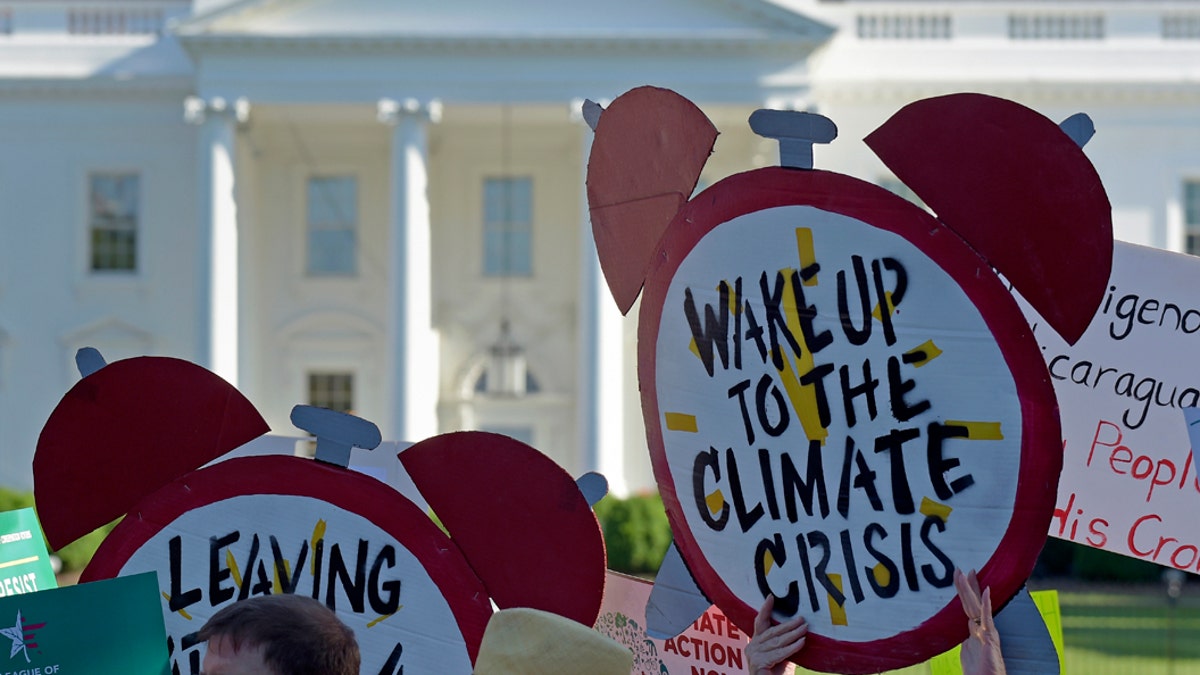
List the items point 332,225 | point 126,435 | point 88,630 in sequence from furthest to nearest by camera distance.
A: point 332,225 → point 126,435 → point 88,630

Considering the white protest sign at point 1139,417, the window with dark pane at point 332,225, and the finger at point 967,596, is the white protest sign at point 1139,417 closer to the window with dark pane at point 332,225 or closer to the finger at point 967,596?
the finger at point 967,596

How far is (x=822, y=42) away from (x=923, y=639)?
22.6 metres

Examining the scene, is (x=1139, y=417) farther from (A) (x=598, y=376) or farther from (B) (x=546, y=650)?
(A) (x=598, y=376)

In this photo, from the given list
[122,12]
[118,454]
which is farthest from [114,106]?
[118,454]

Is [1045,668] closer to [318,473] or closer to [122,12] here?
[318,473]

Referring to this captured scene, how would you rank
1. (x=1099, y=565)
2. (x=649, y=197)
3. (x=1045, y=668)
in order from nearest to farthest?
1. (x=1045, y=668)
2. (x=649, y=197)
3. (x=1099, y=565)

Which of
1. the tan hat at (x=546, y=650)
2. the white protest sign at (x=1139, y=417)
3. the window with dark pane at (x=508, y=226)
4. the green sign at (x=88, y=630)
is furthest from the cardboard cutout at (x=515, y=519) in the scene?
the window with dark pane at (x=508, y=226)

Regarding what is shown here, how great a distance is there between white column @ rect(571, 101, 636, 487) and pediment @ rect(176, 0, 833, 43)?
58.1 inches

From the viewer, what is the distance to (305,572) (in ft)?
10.4

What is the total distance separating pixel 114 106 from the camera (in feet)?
89.0

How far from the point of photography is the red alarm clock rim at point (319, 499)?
10.0 feet

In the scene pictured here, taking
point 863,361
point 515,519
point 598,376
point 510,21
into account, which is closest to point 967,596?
point 863,361

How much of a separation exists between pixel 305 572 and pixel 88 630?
18.0 inches

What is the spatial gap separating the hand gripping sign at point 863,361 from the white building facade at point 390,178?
21.9 metres
